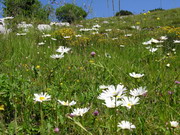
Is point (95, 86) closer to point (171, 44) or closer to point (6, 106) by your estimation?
point (6, 106)

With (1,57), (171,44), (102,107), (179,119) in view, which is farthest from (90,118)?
(171,44)

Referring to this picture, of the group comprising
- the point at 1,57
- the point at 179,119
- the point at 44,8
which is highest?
the point at 44,8

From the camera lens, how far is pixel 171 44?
434 centimetres

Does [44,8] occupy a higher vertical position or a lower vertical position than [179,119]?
higher

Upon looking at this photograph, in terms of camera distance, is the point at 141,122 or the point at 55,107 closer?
the point at 141,122

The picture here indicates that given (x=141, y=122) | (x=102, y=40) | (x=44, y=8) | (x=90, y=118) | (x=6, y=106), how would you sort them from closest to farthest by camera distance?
1. (x=141, y=122)
2. (x=90, y=118)
3. (x=6, y=106)
4. (x=102, y=40)
5. (x=44, y=8)

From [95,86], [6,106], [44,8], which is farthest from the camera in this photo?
[44,8]

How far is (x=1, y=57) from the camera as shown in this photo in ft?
10.2

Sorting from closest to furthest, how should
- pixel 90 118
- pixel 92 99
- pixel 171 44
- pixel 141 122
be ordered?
pixel 141 122
pixel 90 118
pixel 92 99
pixel 171 44

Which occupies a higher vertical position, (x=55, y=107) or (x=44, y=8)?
(x=44, y=8)

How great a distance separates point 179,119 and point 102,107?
0.49 metres

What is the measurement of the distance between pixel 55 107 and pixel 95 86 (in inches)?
22.5

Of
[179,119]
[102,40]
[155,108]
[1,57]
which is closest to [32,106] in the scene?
[155,108]

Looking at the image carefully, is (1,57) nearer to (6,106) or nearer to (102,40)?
(6,106)
